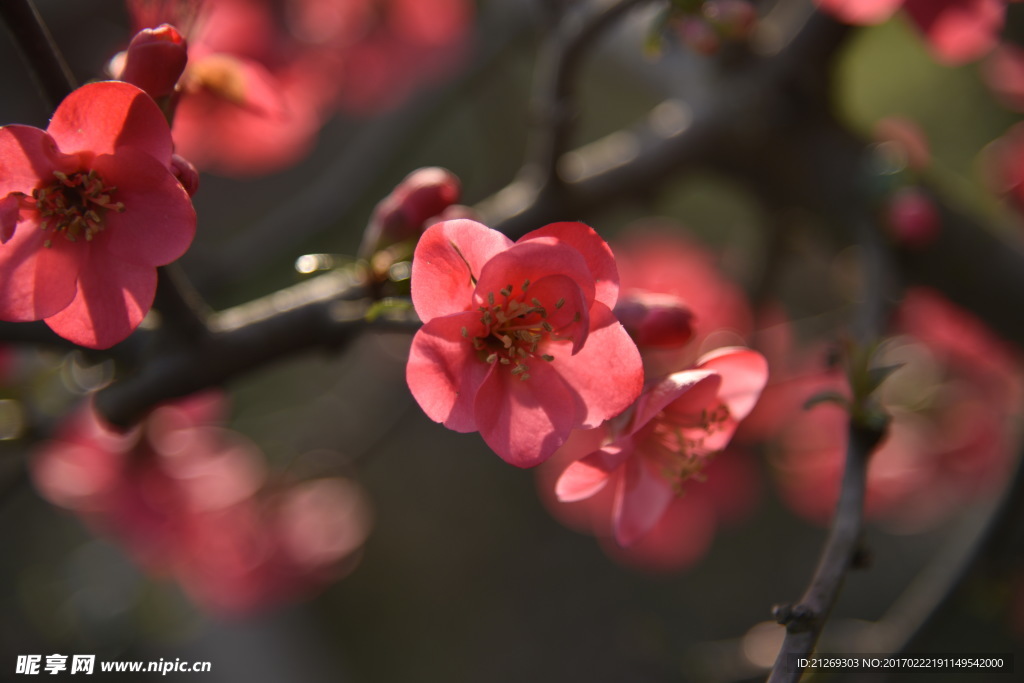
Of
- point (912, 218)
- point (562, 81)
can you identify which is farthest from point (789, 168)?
point (562, 81)

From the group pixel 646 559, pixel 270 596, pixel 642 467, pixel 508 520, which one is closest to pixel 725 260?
pixel 646 559

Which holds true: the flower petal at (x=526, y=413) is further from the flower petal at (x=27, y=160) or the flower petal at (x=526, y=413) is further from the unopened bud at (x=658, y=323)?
the flower petal at (x=27, y=160)

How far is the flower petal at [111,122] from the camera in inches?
17.5

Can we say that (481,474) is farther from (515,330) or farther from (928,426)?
(515,330)

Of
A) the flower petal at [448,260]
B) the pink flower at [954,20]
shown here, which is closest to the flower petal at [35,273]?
the flower petal at [448,260]

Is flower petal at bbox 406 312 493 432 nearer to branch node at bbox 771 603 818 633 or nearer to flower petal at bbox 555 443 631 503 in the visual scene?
flower petal at bbox 555 443 631 503

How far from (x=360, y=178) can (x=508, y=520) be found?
59.2 inches

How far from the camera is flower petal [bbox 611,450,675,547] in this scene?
56 centimetres

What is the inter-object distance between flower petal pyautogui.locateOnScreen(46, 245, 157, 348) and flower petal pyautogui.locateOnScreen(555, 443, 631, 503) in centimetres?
31

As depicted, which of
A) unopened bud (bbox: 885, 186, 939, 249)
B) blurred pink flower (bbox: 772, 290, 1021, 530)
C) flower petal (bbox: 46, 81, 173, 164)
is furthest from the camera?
blurred pink flower (bbox: 772, 290, 1021, 530)

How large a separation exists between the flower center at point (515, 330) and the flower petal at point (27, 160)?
1.00 ft

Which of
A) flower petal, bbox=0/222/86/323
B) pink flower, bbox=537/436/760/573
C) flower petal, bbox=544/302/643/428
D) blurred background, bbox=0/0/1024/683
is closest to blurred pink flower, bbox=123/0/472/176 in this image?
blurred background, bbox=0/0/1024/683

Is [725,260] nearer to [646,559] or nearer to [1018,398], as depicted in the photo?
[1018,398]

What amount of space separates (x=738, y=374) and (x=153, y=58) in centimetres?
49
